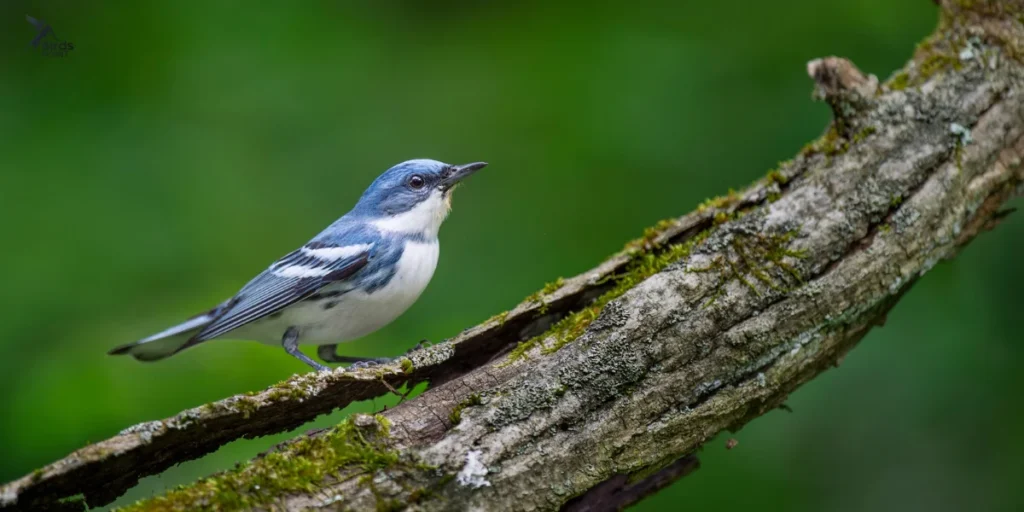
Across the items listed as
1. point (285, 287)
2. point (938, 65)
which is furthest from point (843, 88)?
point (285, 287)

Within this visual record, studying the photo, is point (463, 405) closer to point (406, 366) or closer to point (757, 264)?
point (406, 366)

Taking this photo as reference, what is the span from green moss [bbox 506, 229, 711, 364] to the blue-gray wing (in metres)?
1.23

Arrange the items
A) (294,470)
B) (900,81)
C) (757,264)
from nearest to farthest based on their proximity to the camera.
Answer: (294,470) < (757,264) < (900,81)

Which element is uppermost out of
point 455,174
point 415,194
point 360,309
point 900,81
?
point 900,81

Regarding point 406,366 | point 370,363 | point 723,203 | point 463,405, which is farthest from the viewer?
point 370,363

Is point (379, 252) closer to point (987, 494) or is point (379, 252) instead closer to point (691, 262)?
point (691, 262)

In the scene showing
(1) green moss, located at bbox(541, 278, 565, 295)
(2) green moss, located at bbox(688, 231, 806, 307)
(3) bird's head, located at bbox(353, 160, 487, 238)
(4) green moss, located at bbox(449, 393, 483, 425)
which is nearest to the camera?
(4) green moss, located at bbox(449, 393, 483, 425)

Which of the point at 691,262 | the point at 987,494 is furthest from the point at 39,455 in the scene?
the point at 987,494

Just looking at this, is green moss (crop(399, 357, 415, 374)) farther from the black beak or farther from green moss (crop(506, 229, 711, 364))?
the black beak

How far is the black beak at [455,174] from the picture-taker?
462 centimetres

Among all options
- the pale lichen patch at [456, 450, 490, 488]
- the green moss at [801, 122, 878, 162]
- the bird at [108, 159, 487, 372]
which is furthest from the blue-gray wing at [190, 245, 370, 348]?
the green moss at [801, 122, 878, 162]

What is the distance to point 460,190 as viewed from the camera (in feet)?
19.6

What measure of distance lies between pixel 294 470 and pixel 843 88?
10.5ft

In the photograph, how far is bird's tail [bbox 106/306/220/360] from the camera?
4.16 m
